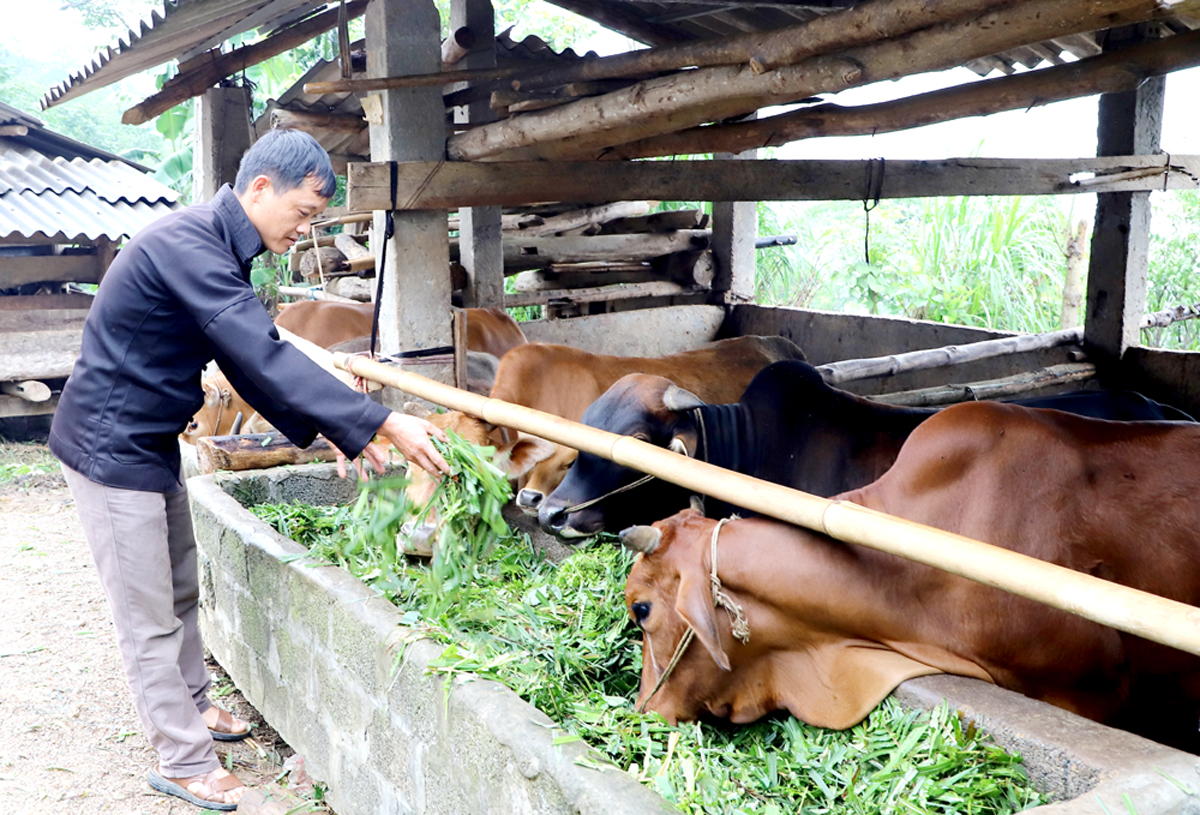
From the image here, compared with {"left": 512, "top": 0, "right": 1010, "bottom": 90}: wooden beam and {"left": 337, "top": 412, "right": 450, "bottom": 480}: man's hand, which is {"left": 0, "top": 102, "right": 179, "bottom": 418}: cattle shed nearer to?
{"left": 512, "top": 0, "right": 1010, "bottom": 90}: wooden beam

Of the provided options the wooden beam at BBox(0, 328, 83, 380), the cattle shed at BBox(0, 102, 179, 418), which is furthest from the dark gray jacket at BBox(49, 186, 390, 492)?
→ the wooden beam at BBox(0, 328, 83, 380)

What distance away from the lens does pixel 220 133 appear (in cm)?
812

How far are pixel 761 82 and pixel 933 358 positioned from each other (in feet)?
8.70

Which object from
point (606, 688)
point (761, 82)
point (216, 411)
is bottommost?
point (606, 688)

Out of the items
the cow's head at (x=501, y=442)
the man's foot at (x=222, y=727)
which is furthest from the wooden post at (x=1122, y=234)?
the man's foot at (x=222, y=727)

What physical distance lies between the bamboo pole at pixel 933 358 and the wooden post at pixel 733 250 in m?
2.86

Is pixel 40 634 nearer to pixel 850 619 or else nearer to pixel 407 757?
pixel 407 757

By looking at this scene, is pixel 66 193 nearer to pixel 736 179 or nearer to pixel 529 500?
pixel 736 179

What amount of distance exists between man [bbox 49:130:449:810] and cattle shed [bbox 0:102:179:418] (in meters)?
6.85

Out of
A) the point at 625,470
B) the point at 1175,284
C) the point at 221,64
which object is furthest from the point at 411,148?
the point at 1175,284

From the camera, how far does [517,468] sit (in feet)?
16.1

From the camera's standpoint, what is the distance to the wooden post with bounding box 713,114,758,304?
29.7 ft

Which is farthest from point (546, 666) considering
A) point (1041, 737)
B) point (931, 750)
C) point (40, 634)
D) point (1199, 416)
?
point (1199, 416)

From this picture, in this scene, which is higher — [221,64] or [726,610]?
[221,64]
